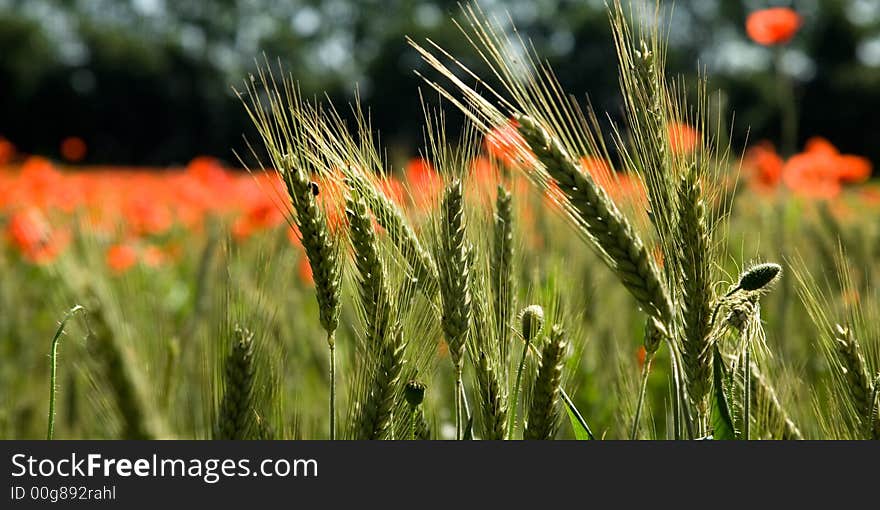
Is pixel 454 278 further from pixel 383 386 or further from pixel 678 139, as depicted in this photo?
pixel 678 139

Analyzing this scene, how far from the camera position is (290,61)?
30.1m

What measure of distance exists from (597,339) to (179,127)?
3880 cm

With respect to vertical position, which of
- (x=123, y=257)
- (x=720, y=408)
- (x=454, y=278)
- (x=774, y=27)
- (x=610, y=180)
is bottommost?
(x=720, y=408)

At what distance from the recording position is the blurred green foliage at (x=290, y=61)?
Answer: 32875mm

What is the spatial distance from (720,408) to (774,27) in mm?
4176

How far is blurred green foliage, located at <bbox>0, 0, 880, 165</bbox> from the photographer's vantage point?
3288cm

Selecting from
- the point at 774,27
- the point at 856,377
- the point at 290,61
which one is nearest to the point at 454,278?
the point at 856,377

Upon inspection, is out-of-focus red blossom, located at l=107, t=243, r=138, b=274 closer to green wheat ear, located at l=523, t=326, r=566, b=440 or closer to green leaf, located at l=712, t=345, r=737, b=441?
green wheat ear, located at l=523, t=326, r=566, b=440

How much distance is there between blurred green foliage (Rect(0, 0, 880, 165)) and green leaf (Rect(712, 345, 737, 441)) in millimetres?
28546

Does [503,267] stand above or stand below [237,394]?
above

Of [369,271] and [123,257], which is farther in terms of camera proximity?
[123,257]

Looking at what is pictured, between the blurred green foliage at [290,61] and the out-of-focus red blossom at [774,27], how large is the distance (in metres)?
24.6

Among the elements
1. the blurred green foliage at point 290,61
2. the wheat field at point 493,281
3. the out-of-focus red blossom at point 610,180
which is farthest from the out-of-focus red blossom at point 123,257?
the blurred green foliage at point 290,61

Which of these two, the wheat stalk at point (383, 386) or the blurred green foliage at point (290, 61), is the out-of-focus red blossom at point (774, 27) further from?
the blurred green foliage at point (290, 61)
